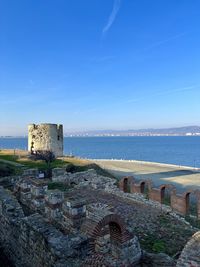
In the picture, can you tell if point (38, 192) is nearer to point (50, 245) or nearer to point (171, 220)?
point (50, 245)

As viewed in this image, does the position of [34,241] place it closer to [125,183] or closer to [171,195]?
[171,195]

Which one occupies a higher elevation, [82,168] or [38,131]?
[38,131]

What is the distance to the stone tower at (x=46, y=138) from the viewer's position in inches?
1288

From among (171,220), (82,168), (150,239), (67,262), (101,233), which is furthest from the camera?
(82,168)

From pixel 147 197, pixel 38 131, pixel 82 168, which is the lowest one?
pixel 147 197

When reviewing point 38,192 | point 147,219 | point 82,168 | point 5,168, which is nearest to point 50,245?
Result: point 38,192

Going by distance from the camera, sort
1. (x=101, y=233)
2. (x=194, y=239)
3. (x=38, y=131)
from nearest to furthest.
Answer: (x=194, y=239), (x=101, y=233), (x=38, y=131)

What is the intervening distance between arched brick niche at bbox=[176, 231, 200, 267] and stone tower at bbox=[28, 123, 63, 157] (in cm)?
2791

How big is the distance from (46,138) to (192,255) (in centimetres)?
2851

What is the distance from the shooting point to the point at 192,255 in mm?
5441

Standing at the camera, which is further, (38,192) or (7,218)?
(38,192)

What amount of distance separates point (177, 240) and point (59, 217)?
4899 millimetres

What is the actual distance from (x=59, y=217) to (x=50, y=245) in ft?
10.1

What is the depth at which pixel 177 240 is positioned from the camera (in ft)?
36.4
